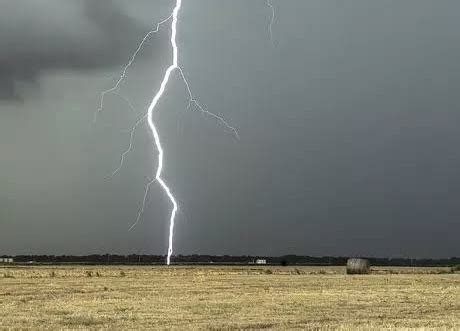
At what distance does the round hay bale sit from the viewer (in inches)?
2124

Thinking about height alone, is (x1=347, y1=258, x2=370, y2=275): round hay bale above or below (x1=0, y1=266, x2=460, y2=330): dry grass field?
above

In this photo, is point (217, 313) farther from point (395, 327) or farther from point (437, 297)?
point (437, 297)

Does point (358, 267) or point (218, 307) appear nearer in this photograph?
point (218, 307)

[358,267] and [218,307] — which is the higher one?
[358,267]

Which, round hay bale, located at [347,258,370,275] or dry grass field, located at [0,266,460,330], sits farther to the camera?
round hay bale, located at [347,258,370,275]

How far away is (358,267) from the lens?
54125 mm

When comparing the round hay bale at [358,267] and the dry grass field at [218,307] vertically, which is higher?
the round hay bale at [358,267]

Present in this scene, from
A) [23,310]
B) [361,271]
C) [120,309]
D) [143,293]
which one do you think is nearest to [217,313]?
[120,309]

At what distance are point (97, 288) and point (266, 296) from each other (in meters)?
7.87

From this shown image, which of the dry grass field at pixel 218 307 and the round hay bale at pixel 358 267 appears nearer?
the dry grass field at pixel 218 307

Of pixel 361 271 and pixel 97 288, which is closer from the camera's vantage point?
pixel 97 288

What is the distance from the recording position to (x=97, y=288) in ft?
102

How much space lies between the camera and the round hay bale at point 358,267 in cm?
5394

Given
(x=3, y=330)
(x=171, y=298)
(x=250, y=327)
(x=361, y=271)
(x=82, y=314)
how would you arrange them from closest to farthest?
(x=3, y=330)
(x=250, y=327)
(x=82, y=314)
(x=171, y=298)
(x=361, y=271)
